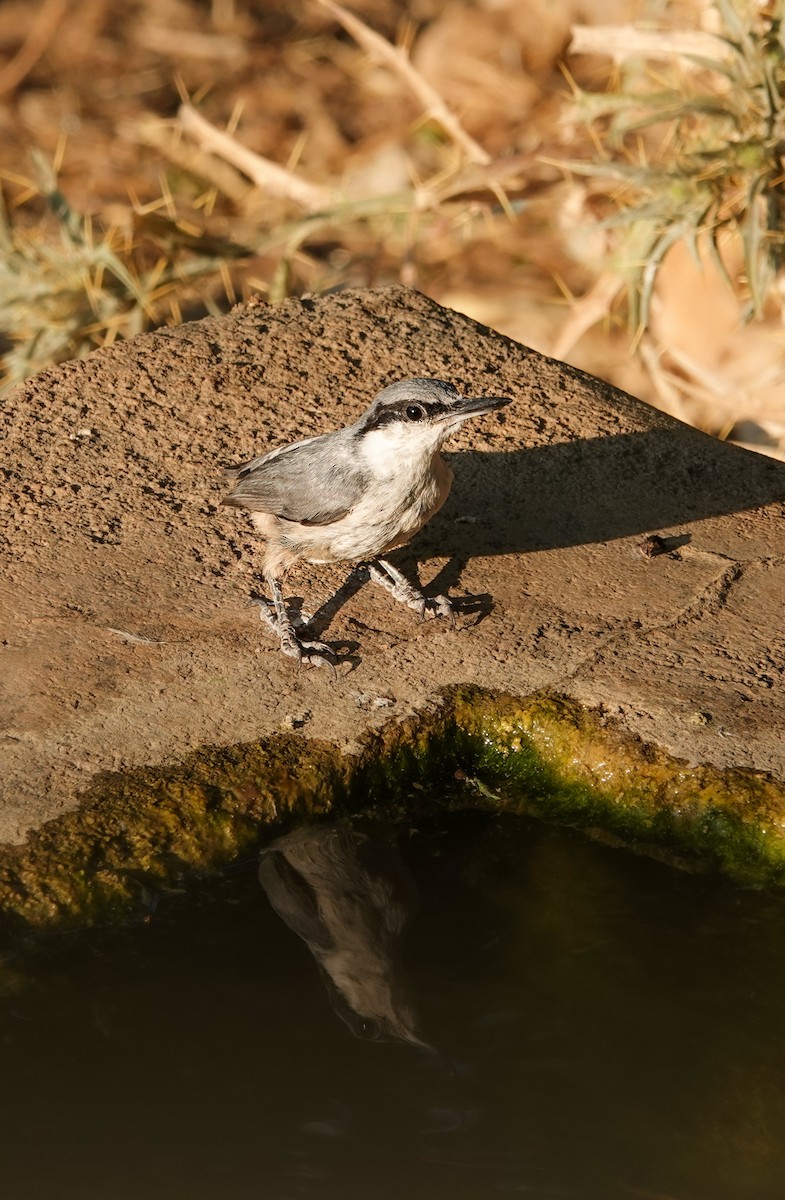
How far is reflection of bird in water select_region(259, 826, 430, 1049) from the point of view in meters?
3.56

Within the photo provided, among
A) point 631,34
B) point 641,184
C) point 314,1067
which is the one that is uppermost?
point 631,34

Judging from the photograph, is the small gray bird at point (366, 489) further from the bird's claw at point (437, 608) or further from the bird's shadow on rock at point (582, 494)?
the bird's shadow on rock at point (582, 494)

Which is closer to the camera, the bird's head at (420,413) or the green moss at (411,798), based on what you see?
the green moss at (411,798)

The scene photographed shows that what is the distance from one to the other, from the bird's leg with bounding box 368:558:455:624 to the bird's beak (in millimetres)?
605

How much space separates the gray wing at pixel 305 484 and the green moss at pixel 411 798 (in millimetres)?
753

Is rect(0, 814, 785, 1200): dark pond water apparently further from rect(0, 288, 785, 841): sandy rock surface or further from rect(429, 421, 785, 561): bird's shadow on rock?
rect(429, 421, 785, 561): bird's shadow on rock

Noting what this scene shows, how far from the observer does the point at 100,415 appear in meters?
5.65

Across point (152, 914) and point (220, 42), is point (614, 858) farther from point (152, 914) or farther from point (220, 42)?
point (220, 42)

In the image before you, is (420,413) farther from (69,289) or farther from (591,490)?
→ (69,289)

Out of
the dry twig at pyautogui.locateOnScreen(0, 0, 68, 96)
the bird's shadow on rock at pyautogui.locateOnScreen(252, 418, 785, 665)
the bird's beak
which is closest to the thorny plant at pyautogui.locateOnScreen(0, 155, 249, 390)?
the bird's shadow on rock at pyautogui.locateOnScreen(252, 418, 785, 665)

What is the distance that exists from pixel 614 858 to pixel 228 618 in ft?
5.00

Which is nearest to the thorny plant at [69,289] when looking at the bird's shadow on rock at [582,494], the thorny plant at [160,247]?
the thorny plant at [160,247]

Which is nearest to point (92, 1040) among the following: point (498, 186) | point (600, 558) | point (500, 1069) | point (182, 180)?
point (500, 1069)

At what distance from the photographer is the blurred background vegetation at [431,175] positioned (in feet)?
21.3
